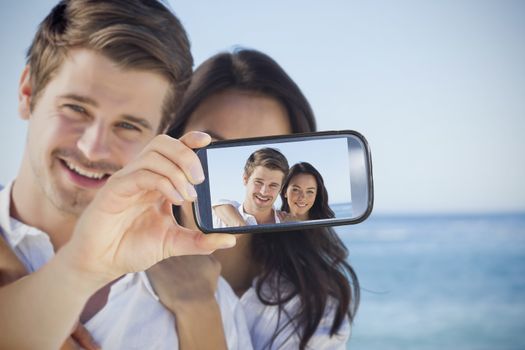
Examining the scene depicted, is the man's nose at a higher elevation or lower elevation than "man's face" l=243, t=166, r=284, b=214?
higher

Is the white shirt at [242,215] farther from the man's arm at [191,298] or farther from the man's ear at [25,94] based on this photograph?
the man's ear at [25,94]

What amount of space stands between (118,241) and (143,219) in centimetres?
6

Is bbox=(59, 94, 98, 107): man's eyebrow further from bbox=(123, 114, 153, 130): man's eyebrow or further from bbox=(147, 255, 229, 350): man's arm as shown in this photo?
bbox=(147, 255, 229, 350): man's arm

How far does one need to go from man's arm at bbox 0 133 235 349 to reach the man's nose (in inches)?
15.2

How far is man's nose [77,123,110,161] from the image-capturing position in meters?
1.41

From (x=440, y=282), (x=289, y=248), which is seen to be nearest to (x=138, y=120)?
(x=289, y=248)

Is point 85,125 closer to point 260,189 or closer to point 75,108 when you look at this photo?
point 75,108

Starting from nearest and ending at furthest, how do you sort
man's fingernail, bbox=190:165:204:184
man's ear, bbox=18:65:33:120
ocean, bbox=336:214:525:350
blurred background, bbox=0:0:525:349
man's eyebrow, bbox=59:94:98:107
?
man's fingernail, bbox=190:165:204:184, man's eyebrow, bbox=59:94:98:107, man's ear, bbox=18:65:33:120, blurred background, bbox=0:0:525:349, ocean, bbox=336:214:525:350

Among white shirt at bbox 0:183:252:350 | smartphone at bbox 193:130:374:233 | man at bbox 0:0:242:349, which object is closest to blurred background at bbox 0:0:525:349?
man at bbox 0:0:242:349

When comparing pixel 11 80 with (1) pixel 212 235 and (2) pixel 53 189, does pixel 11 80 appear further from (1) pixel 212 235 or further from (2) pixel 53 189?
(1) pixel 212 235

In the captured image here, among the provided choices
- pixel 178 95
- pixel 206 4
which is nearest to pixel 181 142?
pixel 178 95

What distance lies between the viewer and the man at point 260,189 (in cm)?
86

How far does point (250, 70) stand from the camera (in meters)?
1.61

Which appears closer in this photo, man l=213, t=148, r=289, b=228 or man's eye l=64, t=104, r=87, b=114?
man l=213, t=148, r=289, b=228
